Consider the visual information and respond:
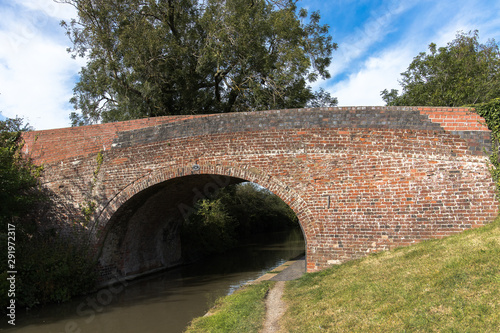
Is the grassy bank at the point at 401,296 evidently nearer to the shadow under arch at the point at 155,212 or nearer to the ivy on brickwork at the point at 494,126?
the ivy on brickwork at the point at 494,126

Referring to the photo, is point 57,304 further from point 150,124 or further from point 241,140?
point 241,140

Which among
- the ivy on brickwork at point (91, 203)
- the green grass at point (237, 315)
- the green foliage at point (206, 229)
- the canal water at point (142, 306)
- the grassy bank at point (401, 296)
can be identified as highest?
the ivy on brickwork at point (91, 203)

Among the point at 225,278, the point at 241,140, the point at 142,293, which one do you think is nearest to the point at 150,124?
the point at 241,140

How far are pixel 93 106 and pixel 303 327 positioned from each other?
656 inches

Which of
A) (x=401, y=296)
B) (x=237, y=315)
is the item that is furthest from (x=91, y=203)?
(x=401, y=296)

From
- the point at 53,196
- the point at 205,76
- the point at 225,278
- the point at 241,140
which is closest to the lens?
the point at 241,140

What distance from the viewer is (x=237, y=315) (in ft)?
20.2

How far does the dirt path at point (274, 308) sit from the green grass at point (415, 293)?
174 mm

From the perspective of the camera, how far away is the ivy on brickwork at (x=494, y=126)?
23.2 feet

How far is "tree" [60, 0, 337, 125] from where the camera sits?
1525 centimetres

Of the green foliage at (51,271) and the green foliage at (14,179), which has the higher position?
the green foliage at (14,179)

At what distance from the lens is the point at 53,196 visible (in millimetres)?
10508

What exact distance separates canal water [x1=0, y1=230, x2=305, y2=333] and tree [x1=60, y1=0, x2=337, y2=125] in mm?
7831

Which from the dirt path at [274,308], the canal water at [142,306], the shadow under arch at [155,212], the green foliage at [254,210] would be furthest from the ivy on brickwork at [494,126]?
the green foliage at [254,210]
